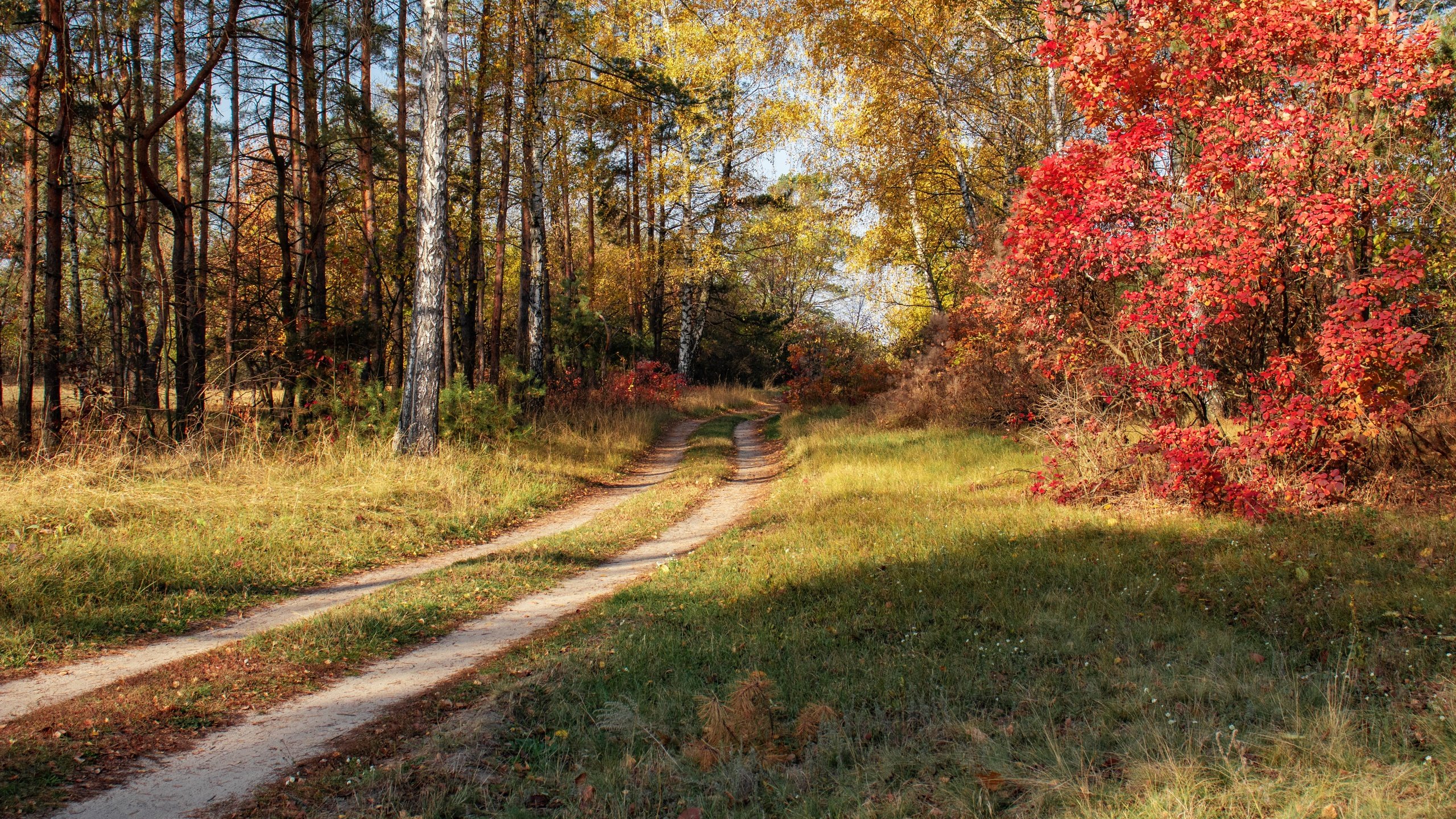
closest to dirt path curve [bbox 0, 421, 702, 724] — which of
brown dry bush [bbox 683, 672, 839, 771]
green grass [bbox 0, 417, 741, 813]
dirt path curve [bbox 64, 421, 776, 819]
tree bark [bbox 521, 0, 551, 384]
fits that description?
green grass [bbox 0, 417, 741, 813]

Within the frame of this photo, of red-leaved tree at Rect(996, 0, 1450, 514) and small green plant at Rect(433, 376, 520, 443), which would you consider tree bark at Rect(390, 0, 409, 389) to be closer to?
small green plant at Rect(433, 376, 520, 443)

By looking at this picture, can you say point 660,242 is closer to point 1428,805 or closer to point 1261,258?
point 1261,258

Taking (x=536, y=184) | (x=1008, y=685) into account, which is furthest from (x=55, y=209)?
(x=1008, y=685)

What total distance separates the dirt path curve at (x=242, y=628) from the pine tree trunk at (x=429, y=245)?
285cm

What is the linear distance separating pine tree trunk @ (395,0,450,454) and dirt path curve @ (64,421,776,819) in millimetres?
5540

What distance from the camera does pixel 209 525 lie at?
779 cm

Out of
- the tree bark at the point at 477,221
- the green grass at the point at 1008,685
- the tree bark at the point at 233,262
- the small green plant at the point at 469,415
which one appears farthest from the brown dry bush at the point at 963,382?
the tree bark at the point at 233,262

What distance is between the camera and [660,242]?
2784 centimetres

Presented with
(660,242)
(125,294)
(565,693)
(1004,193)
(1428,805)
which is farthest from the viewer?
(660,242)

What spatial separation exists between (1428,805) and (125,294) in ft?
49.6

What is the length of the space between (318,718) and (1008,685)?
12.7ft

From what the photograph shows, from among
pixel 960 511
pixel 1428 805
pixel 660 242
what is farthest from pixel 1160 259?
pixel 660 242

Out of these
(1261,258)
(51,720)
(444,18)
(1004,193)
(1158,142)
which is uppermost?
(444,18)

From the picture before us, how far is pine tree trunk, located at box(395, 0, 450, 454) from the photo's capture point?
1192cm
